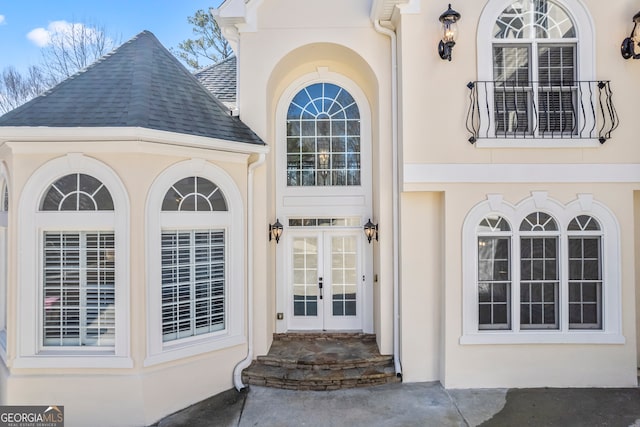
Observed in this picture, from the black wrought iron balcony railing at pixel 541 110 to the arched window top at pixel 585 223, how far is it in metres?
1.34

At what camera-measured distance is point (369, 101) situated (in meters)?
8.00

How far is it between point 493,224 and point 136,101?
640cm

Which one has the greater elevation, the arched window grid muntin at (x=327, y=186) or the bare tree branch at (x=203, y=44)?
the bare tree branch at (x=203, y=44)

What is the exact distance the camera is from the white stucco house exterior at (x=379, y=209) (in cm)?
571

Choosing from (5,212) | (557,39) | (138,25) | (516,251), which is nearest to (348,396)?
(516,251)

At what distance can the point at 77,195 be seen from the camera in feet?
19.0

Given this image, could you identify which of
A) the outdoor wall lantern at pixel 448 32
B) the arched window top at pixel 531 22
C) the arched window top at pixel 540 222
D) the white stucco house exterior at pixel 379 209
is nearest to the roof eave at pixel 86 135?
the white stucco house exterior at pixel 379 209

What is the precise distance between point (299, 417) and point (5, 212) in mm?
6118

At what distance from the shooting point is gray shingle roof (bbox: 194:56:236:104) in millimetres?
9090

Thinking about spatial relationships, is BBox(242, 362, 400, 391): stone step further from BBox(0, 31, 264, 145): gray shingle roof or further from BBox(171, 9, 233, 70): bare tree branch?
BBox(171, 9, 233, 70): bare tree branch

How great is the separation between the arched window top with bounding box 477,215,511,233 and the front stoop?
2973 mm

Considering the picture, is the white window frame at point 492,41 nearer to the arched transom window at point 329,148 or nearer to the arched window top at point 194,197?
the arched transom window at point 329,148

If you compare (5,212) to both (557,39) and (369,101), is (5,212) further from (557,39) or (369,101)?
(557,39)

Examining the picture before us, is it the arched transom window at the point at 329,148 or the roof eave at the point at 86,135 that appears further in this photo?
the arched transom window at the point at 329,148
